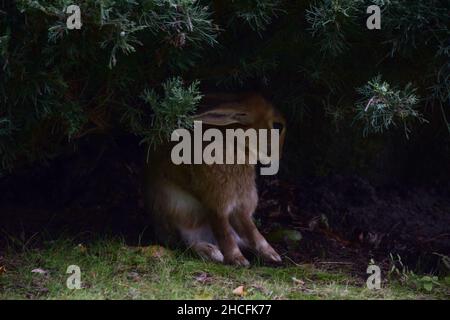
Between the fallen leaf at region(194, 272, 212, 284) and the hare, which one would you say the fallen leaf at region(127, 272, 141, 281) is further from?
the hare

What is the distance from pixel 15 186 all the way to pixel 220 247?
7.11ft

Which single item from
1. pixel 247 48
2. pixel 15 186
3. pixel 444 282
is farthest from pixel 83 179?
pixel 444 282

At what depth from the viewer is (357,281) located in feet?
15.3

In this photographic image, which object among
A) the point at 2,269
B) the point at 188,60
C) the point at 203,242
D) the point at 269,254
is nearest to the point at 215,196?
the point at 203,242

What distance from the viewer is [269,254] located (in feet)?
17.0

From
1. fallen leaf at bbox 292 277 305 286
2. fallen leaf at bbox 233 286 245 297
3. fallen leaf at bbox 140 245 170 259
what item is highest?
fallen leaf at bbox 140 245 170 259

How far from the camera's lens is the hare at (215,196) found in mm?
5059

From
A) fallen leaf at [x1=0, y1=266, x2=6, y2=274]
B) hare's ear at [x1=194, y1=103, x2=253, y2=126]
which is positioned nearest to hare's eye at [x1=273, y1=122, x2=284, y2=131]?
hare's ear at [x1=194, y1=103, x2=253, y2=126]

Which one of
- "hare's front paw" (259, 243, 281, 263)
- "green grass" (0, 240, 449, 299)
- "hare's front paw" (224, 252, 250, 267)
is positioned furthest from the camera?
"hare's front paw" (259, 243, 281, 263)

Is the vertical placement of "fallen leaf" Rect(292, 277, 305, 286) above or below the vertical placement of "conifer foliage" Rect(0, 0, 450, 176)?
below

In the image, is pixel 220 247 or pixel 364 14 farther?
pixel 220 247

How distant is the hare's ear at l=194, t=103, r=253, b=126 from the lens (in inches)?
191

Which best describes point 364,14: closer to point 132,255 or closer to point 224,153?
point 224,153

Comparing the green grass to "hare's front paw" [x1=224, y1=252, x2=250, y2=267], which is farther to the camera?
"hare's front paw" [x1=224, y1=252, x2=250, y2=267]
